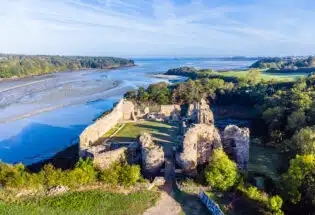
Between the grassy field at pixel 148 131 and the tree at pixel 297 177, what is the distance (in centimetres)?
984

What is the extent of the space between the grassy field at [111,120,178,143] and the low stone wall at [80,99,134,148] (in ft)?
4.92

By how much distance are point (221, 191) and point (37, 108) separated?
48533mm

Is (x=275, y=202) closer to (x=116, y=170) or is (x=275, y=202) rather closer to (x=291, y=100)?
(x=116, y=170)

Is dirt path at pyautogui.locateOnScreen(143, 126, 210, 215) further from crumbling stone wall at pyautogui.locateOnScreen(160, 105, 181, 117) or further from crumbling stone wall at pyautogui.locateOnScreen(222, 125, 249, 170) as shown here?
crumbling stone wall at pyautogui.locateOnScreen(160, 105, 181, 117)

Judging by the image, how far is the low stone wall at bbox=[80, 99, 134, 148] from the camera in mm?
23945

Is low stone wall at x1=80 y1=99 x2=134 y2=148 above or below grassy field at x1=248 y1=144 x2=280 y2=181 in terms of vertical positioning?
above

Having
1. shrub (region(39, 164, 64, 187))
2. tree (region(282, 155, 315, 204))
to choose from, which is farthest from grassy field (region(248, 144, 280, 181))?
shrub (region(39, 164, 64, 187))

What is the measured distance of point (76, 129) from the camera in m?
42.1

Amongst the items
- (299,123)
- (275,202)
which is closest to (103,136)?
(275,202)

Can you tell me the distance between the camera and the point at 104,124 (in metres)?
27.5

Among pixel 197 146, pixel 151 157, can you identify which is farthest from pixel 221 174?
pixel 151 157

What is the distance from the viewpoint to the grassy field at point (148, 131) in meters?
25.7

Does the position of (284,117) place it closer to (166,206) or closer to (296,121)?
(296,121)

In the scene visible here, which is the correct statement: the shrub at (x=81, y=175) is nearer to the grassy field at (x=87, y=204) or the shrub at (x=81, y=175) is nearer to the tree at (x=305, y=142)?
the grassy field at (x=87, y=204)
